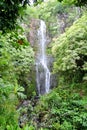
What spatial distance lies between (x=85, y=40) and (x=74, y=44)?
538 mm

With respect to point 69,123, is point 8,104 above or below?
above

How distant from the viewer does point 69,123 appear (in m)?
7.00

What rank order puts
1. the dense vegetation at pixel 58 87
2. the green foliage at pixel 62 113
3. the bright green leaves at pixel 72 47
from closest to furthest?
the dense vegetation at pixel 58 87 < the green foliage at pixel 62 113 < the bright green leaves at pixel 72 47

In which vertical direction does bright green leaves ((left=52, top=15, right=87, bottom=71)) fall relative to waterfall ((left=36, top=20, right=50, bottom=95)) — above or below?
above

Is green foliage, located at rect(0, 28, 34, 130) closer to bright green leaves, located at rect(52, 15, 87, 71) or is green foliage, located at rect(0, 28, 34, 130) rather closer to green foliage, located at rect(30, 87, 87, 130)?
green foliage, located at rect(30, 87, 87, 130)

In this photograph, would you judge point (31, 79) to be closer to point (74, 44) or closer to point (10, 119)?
point (74, 44)

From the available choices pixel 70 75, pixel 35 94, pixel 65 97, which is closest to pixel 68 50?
pixel 70 75

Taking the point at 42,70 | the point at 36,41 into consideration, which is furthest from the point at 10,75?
the point at 36,41

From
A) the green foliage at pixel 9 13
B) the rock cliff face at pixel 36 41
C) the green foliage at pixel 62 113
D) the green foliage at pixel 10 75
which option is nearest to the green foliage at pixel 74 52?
the green foliage at pixel 62 113

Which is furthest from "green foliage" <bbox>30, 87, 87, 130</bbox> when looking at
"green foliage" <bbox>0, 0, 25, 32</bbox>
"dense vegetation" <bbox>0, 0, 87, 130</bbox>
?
"green foliage" <bbox>0, 0, 25, 32</bbox>

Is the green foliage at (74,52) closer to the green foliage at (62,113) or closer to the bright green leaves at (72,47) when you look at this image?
the bright green leaves at (72,47)

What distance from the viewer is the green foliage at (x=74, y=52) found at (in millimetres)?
9469

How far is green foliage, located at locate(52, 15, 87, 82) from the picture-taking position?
947cm

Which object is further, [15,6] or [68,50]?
[68,50]
